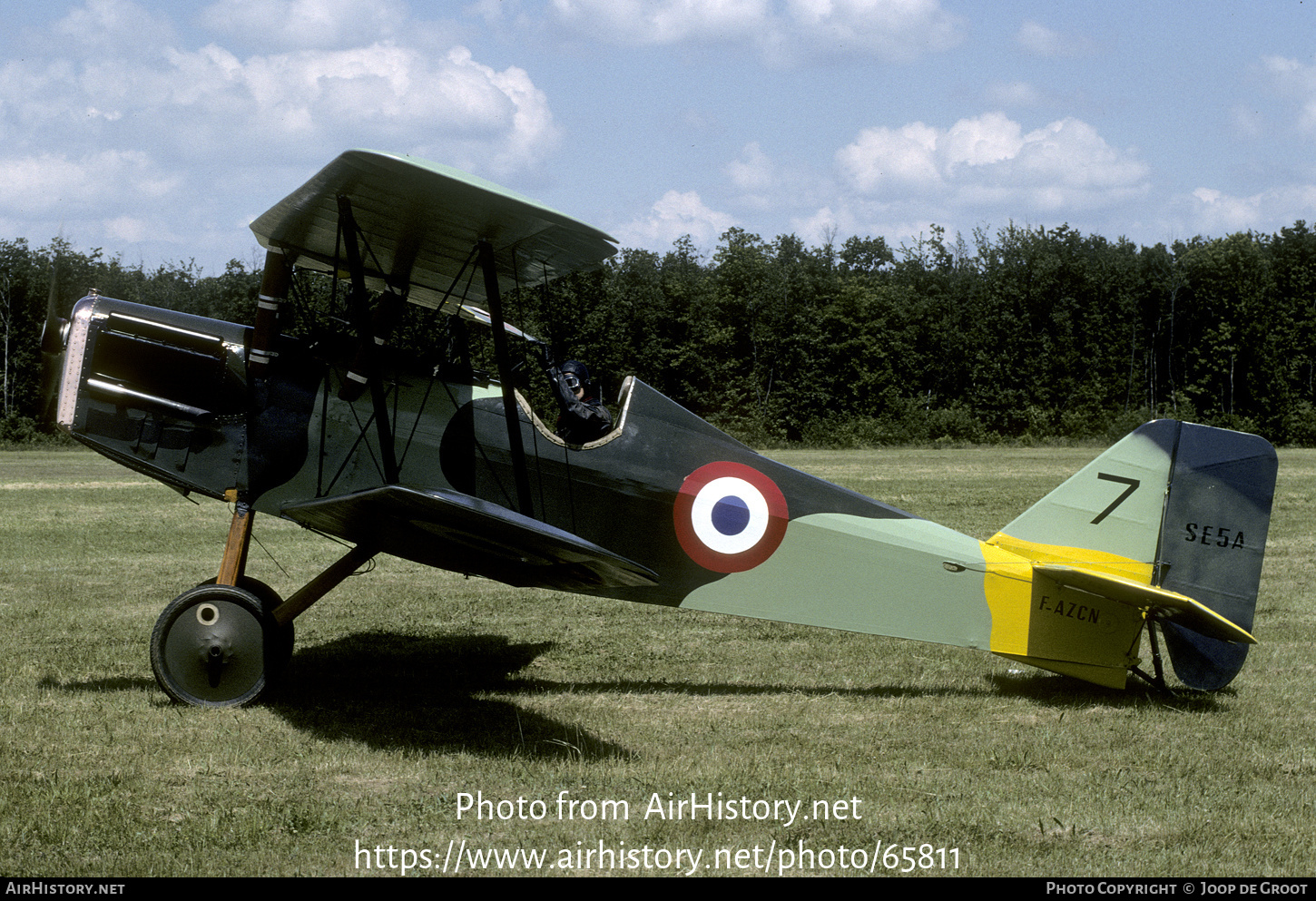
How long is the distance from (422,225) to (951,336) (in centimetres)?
5289

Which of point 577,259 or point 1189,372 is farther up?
point 1189,372

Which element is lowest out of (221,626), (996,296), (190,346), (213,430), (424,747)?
(424,747)

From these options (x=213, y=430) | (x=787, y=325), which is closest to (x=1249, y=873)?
(x=213, y=430)

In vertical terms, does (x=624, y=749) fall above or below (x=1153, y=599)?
below

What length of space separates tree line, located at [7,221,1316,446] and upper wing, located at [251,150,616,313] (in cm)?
3503

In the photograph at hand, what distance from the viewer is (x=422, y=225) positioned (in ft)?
18.9

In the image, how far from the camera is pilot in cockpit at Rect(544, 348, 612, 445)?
19.8 feet

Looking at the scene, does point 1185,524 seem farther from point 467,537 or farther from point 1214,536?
point 467,537

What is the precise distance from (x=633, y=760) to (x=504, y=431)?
1.98m

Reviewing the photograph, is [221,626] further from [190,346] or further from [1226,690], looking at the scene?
[1226,690]

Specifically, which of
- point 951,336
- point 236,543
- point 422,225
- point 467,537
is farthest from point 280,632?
point 951,336

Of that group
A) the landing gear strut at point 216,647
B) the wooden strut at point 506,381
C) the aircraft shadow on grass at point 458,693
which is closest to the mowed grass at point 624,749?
the aircraft shadow on grass at point 458,693

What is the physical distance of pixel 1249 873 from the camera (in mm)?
3961

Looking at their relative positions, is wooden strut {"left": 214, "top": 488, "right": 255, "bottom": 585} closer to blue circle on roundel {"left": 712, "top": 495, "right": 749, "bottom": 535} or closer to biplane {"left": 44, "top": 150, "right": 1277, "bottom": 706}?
biplane {"left": 44, "top": 150, "right": 1277, "bottom": 706}
